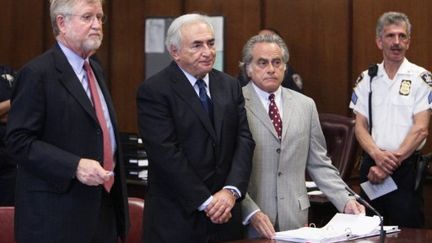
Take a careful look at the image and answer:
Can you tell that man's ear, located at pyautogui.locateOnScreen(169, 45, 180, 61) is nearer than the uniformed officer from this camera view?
Yes

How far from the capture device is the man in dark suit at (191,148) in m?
3.39

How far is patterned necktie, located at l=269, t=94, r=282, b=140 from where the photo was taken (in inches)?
Result: 149

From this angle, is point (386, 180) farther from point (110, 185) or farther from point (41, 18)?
point (41, 18)

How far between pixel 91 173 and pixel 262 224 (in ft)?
2.90

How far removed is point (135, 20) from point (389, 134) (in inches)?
136

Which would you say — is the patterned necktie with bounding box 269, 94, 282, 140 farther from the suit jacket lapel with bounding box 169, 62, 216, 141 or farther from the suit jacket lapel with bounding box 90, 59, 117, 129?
the suit jacket lapel with bounding box 90, 59, 117, 129

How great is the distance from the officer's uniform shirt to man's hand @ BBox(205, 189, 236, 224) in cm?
198

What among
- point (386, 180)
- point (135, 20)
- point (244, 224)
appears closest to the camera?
point (244, 224)

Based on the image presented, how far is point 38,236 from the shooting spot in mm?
3080

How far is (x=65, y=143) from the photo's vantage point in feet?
10.2

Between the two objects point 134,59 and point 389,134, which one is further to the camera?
point 134,59

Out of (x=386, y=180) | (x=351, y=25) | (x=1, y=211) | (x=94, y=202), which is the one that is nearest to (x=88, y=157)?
→ (x=94, y=202)

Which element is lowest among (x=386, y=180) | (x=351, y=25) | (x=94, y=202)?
(x=386, y=180)

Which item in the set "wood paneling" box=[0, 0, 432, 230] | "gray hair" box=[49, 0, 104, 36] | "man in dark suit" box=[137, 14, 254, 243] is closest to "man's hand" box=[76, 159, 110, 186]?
"man in dark suit" box=[137, 14, 254, 243]
